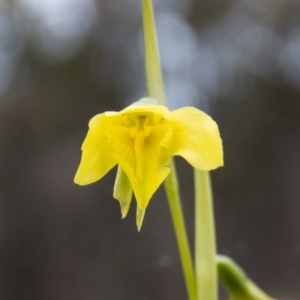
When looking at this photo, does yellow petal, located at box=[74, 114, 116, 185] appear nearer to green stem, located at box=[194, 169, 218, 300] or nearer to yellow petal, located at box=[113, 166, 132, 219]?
yellow petal, located at box=[113, 166, 132, 219]

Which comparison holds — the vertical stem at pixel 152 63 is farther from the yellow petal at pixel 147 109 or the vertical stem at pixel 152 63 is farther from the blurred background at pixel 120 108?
the blurred background at pixel 120 108

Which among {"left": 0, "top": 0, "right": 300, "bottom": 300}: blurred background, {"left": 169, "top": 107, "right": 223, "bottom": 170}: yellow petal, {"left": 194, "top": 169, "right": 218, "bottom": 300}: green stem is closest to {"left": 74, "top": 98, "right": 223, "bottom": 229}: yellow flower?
{"left": 169, "top": 107, "right": 223, "bottom": 170}: yellow petal

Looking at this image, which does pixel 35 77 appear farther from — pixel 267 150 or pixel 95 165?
pixel 95 165

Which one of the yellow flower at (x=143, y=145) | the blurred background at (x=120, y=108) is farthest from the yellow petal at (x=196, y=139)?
the blurred background at (x=120, y=108)

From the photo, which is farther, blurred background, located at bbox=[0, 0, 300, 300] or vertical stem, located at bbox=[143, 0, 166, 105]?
blurred background, located at bbox=[0, 0, 300, 300]

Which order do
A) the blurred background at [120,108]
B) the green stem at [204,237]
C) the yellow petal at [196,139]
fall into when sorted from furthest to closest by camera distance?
the blurred background at [120,108]
the green stem at [204,237]
the yellow petal at [196,139]

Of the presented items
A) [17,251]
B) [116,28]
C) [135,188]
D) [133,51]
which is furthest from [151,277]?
[135,188]
